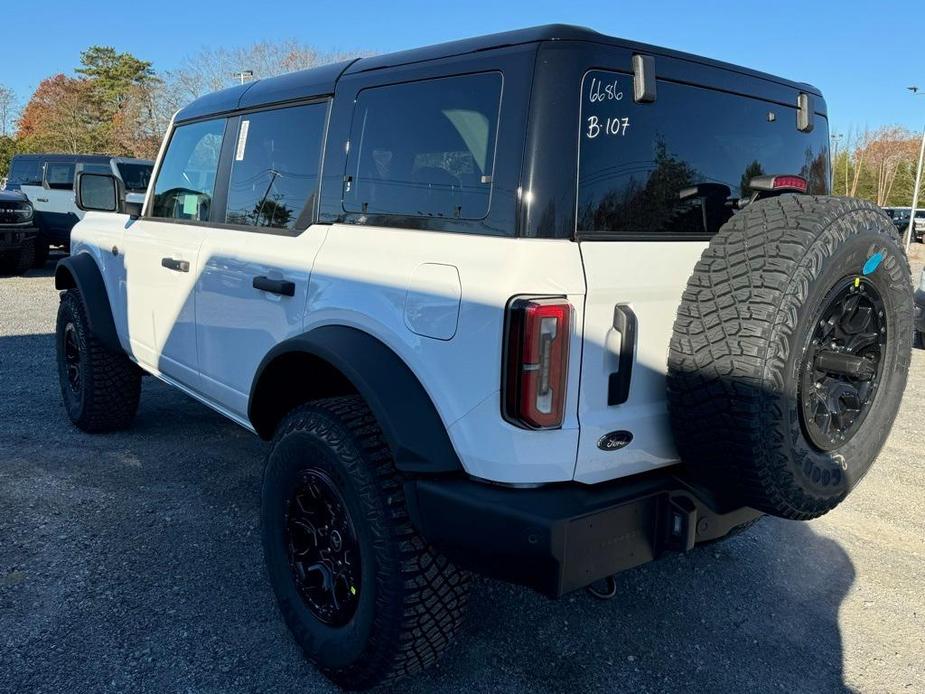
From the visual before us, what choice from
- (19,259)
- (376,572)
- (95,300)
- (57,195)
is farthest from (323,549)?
(57,195)

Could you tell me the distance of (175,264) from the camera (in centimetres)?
340

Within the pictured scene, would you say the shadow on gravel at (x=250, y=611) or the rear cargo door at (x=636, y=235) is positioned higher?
the rear cargo door at (x=636, y=235)

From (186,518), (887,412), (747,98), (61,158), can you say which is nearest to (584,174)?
(747,98)

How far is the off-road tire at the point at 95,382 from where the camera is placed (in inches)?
172

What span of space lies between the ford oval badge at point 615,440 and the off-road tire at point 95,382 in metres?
3.42

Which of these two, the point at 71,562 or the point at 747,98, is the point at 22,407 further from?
the point at 747,98

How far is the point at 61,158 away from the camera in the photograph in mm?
13688

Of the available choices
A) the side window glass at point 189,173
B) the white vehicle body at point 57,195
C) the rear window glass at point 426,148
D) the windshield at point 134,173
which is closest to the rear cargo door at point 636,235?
the rear window glass at point 426,148

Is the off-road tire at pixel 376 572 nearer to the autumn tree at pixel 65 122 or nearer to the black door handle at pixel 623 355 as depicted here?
the black door handle at pixel 623 355

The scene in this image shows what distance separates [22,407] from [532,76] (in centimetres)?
472

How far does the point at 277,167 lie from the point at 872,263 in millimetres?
2125

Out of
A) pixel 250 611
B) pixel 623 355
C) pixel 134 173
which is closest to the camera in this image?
pixel 623 355

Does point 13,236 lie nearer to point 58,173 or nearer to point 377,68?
point 58,173

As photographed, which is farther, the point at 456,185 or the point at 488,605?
the point at 488,605
